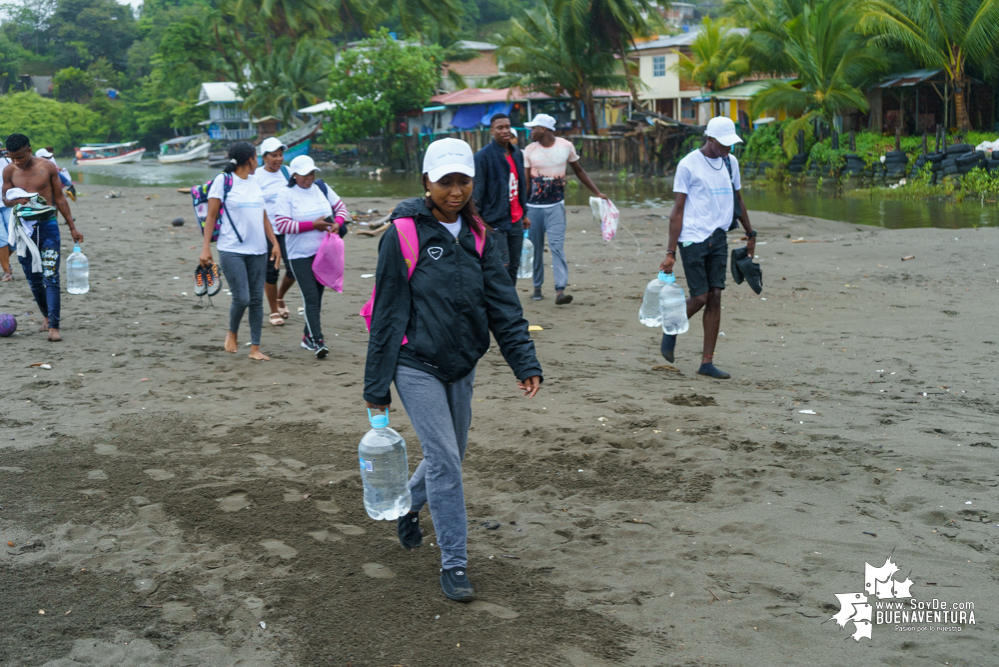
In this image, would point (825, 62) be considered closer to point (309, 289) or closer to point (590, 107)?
point (590, 107)

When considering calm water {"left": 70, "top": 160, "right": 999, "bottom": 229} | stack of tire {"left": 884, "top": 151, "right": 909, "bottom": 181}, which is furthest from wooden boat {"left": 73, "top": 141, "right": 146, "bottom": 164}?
stack of tire {"left": 884, "top": 151, "right": 909, "bottom": 181}

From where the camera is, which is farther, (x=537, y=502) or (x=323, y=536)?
(x=537, y=502)

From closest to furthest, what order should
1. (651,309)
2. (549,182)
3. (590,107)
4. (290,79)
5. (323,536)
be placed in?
(323,536)
(651,309)
(549,182)
(590,107)
(290,79)

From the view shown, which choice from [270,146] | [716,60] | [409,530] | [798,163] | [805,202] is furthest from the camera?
[716,60]

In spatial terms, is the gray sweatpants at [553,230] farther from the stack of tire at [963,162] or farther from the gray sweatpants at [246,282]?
the stack of tire at [963,162]

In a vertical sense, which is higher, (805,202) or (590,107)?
(590,107)

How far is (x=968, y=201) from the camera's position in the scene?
20.1m

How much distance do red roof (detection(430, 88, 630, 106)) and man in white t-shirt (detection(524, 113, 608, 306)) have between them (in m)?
33.4

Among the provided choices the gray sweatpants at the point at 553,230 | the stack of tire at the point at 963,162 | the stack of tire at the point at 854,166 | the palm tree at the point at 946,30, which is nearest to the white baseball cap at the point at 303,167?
the gray sweatpants at the point at 553,230

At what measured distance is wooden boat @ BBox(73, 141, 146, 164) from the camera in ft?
206

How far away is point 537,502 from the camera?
178 inches

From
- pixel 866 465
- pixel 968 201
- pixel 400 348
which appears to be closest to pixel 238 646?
pixel 400 348

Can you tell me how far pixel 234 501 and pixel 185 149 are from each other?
65642 millimetres

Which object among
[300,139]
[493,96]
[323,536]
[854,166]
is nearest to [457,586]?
[323,536]
